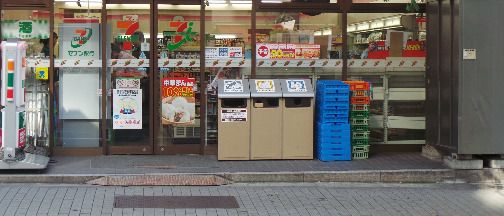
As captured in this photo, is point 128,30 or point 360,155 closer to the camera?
point 360,155

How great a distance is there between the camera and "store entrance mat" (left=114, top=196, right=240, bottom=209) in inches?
337

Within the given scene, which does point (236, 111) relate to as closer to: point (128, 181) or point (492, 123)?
point (128, 181)

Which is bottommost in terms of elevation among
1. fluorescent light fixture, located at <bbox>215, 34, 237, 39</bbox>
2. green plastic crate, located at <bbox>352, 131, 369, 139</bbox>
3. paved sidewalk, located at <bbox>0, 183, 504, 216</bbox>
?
paved sidewalk, located at <bbox>0, 183, 504, 216</bbox>

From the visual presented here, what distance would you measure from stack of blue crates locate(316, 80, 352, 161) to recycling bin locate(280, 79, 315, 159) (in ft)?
0.68

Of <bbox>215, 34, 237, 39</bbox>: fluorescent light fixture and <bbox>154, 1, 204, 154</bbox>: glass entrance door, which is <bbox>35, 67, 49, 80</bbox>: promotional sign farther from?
<bbox>215, 34, 237, 39</bbox>: fluorescent light fixture

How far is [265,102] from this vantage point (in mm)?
11031

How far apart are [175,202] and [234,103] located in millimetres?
2652

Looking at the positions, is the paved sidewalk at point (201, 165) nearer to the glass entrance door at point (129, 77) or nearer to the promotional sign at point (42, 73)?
the glass entrance door at point (129, 77)

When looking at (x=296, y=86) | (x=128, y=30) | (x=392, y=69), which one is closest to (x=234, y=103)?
(x=296, y=86)

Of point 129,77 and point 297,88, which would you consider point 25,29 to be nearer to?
point 129,77

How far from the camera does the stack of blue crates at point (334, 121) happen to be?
10984 millimetres

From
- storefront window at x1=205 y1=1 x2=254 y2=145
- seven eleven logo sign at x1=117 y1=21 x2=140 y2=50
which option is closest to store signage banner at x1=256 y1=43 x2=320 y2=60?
storefront window at x1=205 y1=1 x2=254 y2=145

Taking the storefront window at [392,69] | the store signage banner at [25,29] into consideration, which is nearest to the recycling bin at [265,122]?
the storefront window at [392,69]

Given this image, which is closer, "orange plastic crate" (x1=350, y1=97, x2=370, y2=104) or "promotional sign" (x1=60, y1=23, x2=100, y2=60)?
"orange plastic crate" (x1=350, y1=97, x2=370, y2=104)
